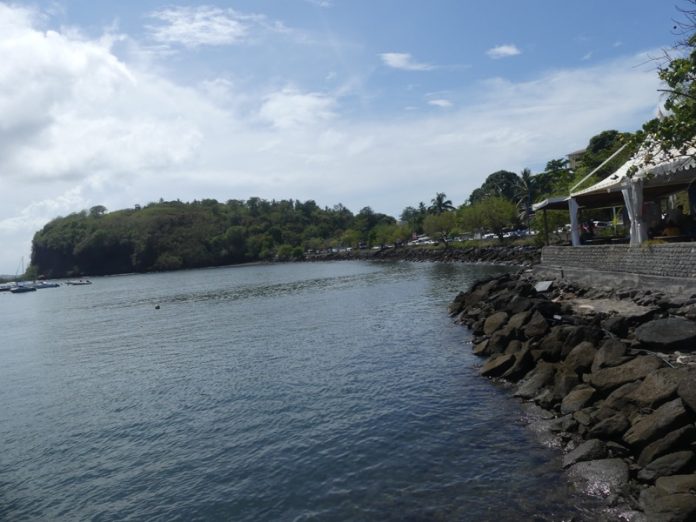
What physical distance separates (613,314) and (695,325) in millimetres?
4768

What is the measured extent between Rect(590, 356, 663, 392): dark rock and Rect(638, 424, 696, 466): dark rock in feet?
7.85

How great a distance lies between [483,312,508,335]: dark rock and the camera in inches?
793

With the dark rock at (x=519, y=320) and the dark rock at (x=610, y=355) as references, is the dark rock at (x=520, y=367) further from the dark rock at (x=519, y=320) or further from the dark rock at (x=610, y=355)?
the dark rock at (x=519, y=320)

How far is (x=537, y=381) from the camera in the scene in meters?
13.6

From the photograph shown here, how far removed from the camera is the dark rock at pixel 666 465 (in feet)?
26.5

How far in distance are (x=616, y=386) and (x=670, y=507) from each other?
Result: 4.28 metres

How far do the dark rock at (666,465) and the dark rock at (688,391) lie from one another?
42.0 inches

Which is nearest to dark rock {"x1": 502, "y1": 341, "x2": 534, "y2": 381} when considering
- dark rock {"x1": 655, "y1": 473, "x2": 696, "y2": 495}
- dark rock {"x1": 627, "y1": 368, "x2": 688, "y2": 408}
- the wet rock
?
the wet rock

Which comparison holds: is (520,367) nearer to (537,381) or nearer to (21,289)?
(537,381)

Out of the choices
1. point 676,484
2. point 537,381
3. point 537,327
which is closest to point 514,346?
point 537,327

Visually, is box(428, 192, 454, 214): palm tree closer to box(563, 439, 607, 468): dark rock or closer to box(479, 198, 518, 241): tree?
box(479, 198, 518, 241): tree

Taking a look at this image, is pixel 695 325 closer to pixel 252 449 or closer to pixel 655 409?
pixel 655 409

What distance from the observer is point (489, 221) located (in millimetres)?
77875

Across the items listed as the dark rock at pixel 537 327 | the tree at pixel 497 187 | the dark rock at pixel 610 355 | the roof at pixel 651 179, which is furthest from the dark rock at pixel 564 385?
the tree at pixel 497 187
